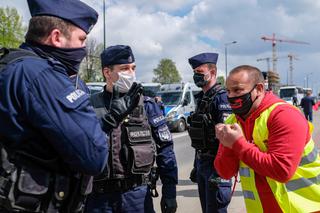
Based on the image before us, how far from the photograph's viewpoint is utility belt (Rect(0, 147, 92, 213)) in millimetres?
1752

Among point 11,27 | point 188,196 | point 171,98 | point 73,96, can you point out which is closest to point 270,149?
point 73,96

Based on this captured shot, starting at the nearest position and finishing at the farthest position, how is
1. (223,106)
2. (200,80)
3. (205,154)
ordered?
(223,106) → (205,154) → (200,80)

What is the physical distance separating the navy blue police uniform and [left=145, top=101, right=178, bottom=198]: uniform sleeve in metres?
1.39

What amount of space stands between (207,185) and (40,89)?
245 centimetres

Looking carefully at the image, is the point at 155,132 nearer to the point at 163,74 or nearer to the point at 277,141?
the point at 277,141

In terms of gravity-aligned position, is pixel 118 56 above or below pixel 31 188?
above

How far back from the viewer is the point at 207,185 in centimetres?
384

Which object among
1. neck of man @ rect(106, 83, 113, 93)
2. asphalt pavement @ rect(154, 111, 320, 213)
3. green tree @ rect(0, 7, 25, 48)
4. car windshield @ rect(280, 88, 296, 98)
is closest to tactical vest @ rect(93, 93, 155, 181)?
neck of man @ rect(106, 83, 113, 93)

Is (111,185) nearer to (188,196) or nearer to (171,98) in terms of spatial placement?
(188,196)

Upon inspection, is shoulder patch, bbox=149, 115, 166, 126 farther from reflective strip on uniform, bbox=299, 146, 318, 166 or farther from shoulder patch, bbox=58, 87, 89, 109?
shoulder patch, bbox=58, 87, 89, 109

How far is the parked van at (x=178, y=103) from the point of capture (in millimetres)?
17966

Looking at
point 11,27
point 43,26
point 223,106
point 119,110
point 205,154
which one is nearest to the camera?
point 43,26

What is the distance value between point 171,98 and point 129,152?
52.6ft

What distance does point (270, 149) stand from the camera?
2322 millimetres
